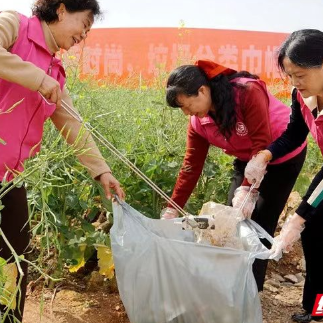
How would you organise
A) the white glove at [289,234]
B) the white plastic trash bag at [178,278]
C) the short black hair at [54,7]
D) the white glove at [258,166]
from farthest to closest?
the white glove at [258,166] < the white glove at [289,234] < the white plastic trash bag at [178,278] < the short black hair at [54,7]

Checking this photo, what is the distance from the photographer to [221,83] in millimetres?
2178

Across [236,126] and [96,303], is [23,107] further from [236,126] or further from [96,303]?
[96,303]

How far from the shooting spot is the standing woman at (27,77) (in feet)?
5.23

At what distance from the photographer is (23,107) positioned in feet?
5.56

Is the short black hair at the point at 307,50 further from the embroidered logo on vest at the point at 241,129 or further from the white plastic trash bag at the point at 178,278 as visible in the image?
the white plastic trash bag at the point at 178,278

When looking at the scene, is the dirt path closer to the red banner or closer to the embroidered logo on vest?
the embroidered logo on vest

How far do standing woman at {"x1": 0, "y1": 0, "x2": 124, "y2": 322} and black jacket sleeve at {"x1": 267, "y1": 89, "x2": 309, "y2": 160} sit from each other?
775 mm

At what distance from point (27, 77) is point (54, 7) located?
31 centimetres

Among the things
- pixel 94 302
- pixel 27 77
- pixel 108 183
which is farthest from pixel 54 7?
pixel 94 302

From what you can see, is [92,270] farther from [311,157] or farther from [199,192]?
[311,157]

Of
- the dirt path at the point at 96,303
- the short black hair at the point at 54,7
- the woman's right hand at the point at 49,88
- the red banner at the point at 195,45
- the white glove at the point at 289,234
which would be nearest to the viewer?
the woman's right hand at the point at 49,88

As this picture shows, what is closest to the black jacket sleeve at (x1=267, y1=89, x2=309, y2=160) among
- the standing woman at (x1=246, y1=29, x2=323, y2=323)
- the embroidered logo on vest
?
the standing woman at (x1=246, y1=29, x2=323, y2=323)

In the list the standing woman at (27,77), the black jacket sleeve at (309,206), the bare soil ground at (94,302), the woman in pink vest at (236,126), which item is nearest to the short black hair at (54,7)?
the standing woman at (27,77)

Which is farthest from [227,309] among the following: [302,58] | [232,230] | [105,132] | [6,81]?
[105,132]
